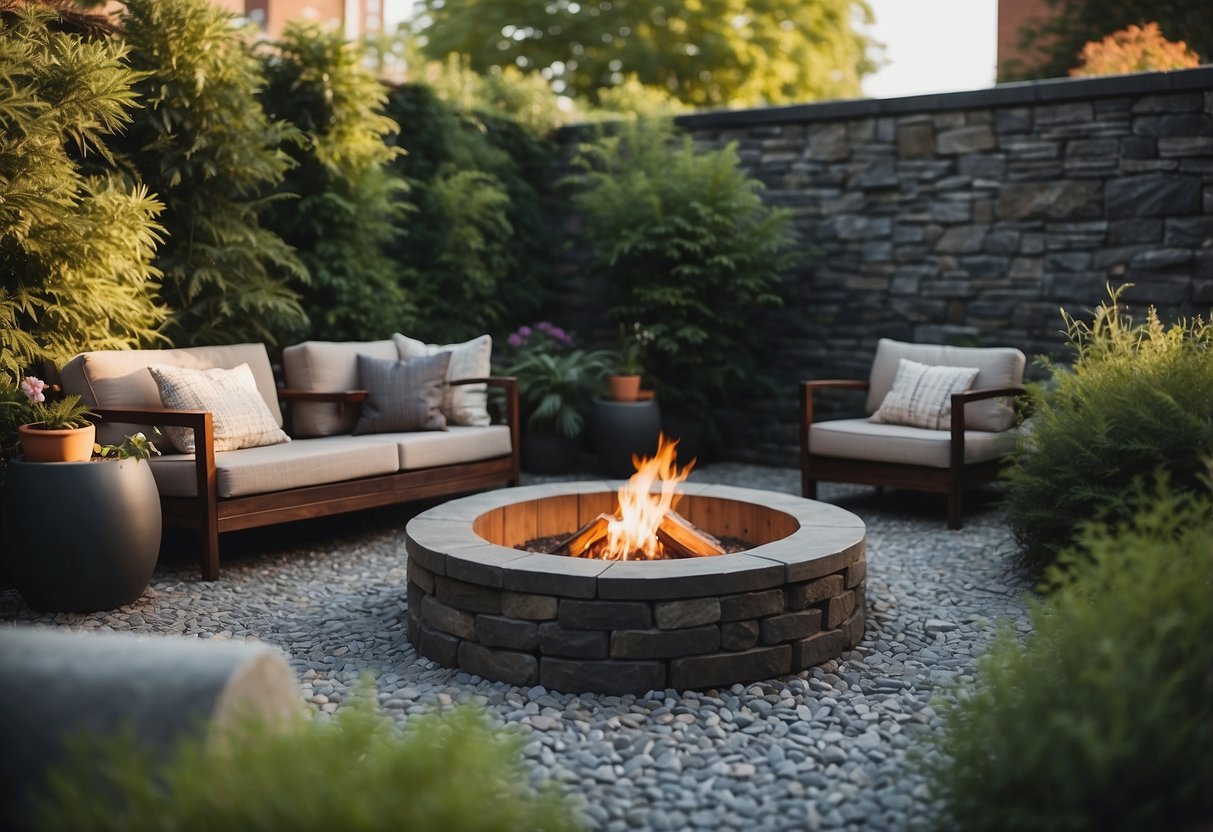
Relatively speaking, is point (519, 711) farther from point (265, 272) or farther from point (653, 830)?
point (265, 272)

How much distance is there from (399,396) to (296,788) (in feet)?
13.1

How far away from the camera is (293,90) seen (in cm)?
591

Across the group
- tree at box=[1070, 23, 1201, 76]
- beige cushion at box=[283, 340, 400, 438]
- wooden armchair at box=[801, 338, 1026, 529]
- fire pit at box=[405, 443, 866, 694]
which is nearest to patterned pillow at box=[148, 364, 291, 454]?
beige cushion at box=[283, 340, 400, 438]

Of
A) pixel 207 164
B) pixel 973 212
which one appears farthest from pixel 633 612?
pixel 973 212

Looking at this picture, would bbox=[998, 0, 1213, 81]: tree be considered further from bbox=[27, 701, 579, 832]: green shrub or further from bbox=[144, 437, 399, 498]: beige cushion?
bbox=[27, 701, 579, 832]: green shrub

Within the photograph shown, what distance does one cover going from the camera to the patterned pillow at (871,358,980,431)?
5637 millimetres

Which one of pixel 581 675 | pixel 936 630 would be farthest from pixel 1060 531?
pixel 581 675

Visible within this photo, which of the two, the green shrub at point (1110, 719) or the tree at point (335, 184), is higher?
the tree at point (335, 184)

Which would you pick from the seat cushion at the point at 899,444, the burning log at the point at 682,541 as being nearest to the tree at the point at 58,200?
the burning log at the point at 682,541

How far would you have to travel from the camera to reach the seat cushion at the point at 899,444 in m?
5.34

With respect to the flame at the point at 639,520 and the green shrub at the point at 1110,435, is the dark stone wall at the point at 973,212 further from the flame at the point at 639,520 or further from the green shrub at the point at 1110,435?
the flame at the point at 639,520

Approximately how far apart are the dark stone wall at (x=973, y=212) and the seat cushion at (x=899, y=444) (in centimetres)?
A: 132

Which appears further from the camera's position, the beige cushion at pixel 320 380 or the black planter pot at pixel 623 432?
the black planter pot at pixel 623 432

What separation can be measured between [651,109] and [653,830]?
629cm
